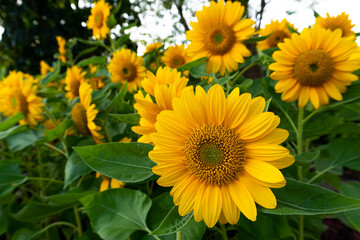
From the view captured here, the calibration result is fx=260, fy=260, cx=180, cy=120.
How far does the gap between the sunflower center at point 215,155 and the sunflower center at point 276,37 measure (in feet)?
3.59

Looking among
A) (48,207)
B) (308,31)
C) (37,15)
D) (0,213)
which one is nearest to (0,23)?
(37,15)

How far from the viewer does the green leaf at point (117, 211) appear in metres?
0.76

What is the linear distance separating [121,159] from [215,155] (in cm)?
24

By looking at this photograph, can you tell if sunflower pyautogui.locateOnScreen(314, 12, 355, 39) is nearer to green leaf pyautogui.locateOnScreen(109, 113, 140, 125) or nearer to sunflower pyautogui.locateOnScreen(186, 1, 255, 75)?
sunflower pyautogui.locateOnScreen(186, 1, 255, 75)

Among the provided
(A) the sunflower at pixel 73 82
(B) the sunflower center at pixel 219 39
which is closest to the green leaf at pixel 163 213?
(B) the sunflower center at pixel 219 39

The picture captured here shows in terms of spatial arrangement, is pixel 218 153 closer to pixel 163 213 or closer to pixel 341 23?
pixel 163 213

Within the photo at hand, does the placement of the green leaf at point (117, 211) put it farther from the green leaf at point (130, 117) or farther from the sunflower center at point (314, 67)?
the sunflower center at point (314, 67)

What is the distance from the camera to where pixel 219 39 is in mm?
1102

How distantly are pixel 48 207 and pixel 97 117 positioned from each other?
0.40 meters

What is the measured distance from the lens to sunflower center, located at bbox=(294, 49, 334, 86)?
0.91 meters

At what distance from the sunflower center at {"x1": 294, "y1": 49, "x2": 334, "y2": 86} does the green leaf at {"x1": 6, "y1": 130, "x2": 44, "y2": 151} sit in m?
1.22

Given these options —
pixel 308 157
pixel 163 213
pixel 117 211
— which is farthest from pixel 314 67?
pixel 117 211

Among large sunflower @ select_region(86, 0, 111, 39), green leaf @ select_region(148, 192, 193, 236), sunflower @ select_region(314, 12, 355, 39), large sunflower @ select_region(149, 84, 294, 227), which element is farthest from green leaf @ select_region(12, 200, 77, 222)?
sunflower @ select_region(314, 12, 355, 39)

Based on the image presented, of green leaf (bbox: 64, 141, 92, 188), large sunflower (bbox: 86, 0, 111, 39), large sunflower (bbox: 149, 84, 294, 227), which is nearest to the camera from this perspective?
large sunflower (bbox: 149, 84, 294, 227)
